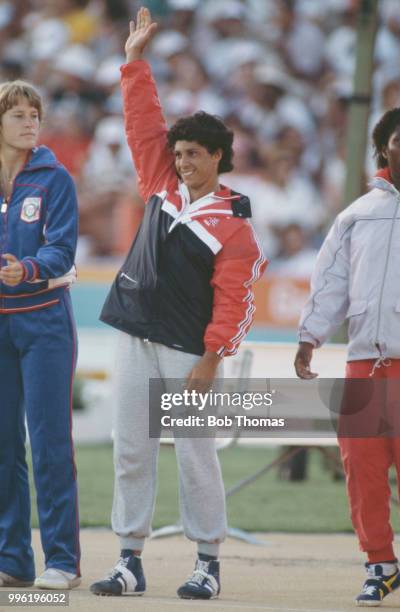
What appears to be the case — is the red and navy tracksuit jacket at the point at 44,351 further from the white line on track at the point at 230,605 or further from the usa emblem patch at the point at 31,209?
the white line on track at the point at 230,605

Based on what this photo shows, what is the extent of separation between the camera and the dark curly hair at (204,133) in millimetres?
5246

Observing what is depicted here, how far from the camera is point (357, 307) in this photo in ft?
17.1

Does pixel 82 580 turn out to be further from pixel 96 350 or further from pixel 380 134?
pixel 96 350

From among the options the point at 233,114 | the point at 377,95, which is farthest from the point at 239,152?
the point at 377,95

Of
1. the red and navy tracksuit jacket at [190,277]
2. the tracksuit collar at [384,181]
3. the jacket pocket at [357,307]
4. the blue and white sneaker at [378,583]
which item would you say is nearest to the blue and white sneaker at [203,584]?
the blue and white sneaker at [378,583]

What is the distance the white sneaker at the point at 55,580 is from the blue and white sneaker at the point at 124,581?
13 centimetres

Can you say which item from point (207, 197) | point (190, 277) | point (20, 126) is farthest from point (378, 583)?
point (20, 126)

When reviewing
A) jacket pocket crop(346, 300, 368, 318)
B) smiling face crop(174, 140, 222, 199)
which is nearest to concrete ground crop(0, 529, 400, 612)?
jacket pocket crop(346, 300, 368, 318)

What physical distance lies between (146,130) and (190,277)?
663 mm

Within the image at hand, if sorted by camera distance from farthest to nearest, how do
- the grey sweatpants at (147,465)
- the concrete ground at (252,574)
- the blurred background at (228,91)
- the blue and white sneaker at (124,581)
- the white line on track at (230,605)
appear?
the blurred background at (228,91) < the grey sweatpants at (147,465) < the blue and white sneaker at (124,581) < the concrete ground at (252,574) < the white line on track at (230,605)

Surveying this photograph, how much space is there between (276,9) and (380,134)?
39.6 ft

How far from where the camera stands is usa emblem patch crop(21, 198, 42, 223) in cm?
518

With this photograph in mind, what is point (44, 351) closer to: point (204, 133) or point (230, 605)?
point (204, 133)

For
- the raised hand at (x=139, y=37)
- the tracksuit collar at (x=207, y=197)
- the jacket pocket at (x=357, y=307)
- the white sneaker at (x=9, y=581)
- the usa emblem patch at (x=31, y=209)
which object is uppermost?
the raised hand at (x=139, y=37)
